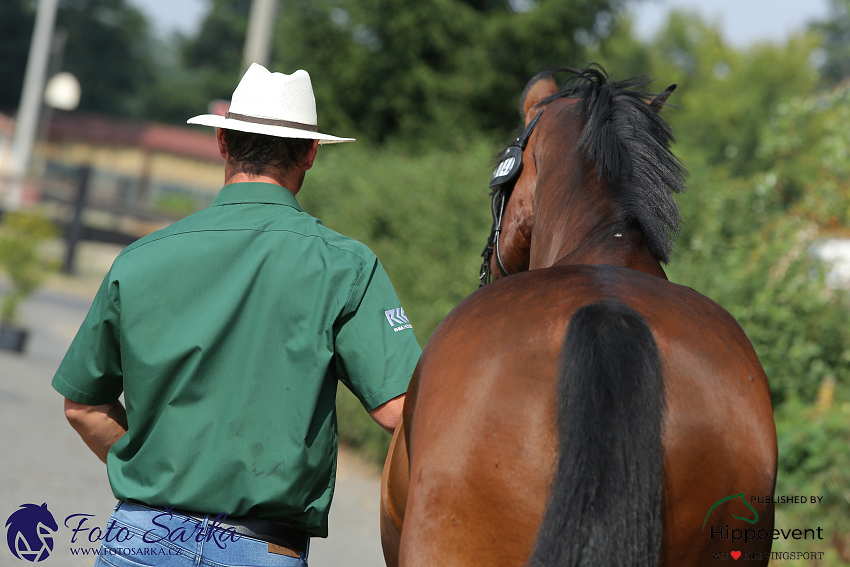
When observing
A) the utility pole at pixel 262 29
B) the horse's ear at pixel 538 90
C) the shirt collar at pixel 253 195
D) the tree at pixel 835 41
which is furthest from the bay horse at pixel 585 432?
the tree at pixel 835 41

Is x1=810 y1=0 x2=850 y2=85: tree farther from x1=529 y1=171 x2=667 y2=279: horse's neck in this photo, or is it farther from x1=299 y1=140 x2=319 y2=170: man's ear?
x1=299 y1=140 x2=319 y2=170: man's ear

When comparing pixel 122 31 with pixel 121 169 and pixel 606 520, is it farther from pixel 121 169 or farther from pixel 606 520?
pixel 606 520

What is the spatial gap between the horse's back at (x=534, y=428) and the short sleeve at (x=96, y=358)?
871 millimetres

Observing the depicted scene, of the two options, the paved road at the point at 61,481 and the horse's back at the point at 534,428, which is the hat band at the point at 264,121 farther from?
the paved road at the point at 61,481

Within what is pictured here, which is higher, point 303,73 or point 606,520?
point 303,73

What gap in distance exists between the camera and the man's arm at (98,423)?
2242mm

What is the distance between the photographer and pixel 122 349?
6.82ft

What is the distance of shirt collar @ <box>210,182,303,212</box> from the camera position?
2164 mm

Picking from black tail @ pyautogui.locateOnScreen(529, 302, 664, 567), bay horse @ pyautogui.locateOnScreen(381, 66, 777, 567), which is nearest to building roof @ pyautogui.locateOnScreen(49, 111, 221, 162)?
bay horse @ pyautogui.locateOnScreen(381, 66, 777, 567)

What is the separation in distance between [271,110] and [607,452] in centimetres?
128

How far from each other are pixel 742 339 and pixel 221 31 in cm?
5859

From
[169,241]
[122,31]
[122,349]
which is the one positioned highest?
[122,31]

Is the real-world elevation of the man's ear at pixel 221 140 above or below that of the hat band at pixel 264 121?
below

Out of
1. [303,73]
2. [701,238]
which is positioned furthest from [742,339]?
[701,238]
